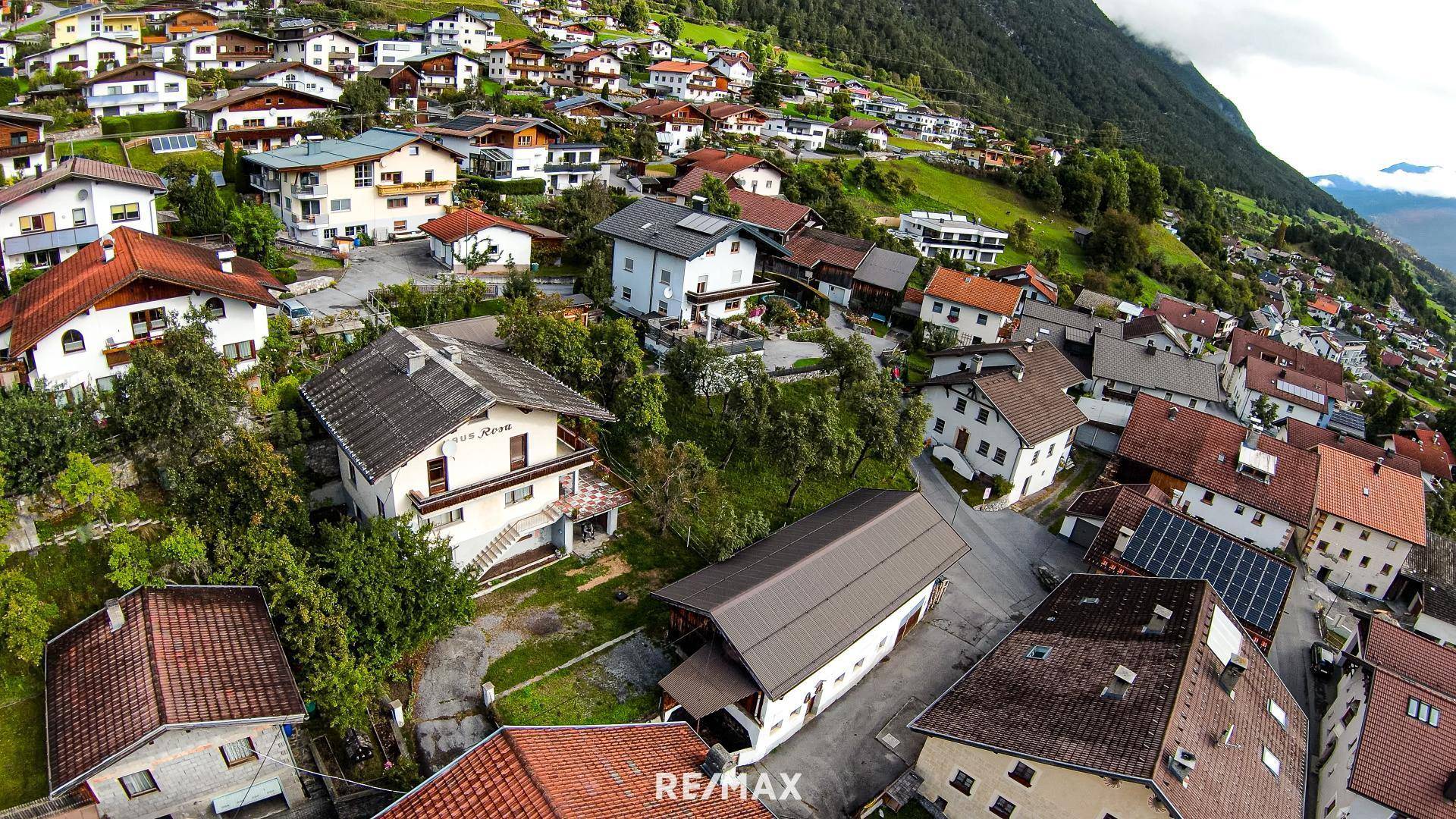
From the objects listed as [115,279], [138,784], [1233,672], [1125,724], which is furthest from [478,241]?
[1233,672]

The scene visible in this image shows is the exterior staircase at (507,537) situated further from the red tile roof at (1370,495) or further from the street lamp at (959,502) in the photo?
Answer: the red tile roof at (1370,495)

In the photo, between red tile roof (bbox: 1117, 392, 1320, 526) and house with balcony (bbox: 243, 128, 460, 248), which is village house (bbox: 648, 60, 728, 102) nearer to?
house with balcony (bbox: 243, 128, 460, 248)

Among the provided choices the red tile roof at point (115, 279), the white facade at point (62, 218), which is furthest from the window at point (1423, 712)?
the white facade at point (62, 218)

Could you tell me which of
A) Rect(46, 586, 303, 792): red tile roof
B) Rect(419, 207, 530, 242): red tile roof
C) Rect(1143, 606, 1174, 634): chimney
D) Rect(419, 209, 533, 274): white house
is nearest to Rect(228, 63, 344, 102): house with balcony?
Rect(419, 207, 530, 242): red tile roof

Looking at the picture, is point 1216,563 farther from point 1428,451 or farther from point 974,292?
point 1428,451

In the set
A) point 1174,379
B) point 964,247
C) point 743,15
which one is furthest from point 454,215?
point 743,15

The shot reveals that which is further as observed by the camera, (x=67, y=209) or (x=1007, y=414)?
(x=1007, y=414)
